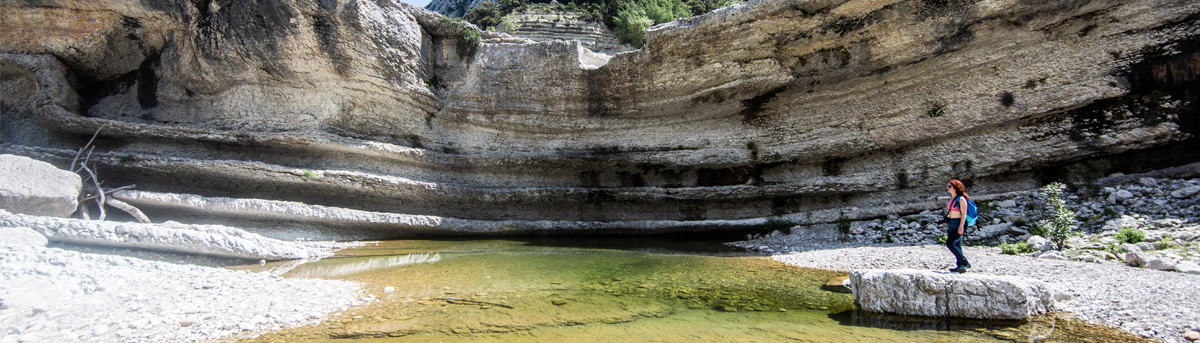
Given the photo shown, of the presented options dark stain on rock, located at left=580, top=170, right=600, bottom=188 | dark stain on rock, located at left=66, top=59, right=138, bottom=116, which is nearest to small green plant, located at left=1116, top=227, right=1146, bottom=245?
dark stain on rock, located at left=580, top=170, right=600, bottom=188

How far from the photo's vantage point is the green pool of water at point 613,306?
3.36 m

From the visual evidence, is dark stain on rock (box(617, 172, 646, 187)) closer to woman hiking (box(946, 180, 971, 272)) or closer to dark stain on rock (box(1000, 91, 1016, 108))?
dark stain on rock (box(1000, 91, 1016, 108))

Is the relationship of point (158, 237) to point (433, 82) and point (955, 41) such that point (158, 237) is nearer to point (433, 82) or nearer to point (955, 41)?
point (433, 82)

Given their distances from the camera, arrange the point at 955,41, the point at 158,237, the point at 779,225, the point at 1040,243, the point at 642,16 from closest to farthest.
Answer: the point at 1040,243 → the point at 158,237 → the point at 955,41 → the point at 779,225 → the point at 642,16

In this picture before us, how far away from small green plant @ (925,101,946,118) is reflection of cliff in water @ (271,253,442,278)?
10134 mm

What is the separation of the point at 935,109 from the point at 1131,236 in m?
4.50

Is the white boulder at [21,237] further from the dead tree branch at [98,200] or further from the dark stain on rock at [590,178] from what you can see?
the dark stain on rock at [590,178]

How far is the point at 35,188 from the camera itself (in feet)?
22.4

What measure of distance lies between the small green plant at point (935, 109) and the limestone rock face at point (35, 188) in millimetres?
15518

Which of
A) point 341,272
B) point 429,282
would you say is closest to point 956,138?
point 429,282

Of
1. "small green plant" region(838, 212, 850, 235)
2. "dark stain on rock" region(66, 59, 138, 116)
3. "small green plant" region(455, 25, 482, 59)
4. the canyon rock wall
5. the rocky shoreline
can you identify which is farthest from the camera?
"small green plant" region(455, 25, 482, 59)

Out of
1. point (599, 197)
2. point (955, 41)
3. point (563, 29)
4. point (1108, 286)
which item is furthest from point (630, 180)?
point (563, 29)

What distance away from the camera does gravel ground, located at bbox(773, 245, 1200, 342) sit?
124 inches

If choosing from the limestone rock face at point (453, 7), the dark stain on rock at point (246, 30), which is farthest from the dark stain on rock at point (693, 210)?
the limestone rock face at point (453, 7)
